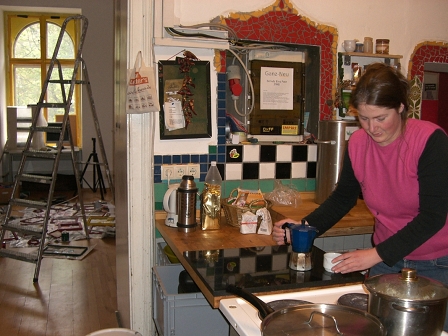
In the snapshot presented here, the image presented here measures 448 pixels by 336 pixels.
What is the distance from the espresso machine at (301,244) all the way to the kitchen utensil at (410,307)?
51 centimetres

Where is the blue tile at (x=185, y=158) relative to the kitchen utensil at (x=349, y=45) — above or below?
below

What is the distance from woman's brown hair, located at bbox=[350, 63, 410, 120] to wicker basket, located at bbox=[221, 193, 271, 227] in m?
0.93

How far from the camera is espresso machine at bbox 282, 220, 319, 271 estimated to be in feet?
5.28

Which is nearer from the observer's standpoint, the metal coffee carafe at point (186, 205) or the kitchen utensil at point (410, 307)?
the kitchen utensil at point (410, 307)

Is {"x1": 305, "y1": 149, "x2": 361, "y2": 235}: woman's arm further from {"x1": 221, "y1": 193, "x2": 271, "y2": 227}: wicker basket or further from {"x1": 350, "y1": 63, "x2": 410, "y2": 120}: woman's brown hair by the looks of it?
{"x1": 221, "y1": 193, "x2": 271, "y2": 227}: wicker basket

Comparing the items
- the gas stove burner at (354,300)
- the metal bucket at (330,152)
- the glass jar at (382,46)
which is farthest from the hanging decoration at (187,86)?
the gas stove burner at (354,300)

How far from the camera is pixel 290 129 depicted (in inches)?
114

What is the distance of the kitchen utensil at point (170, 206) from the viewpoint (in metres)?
2.35

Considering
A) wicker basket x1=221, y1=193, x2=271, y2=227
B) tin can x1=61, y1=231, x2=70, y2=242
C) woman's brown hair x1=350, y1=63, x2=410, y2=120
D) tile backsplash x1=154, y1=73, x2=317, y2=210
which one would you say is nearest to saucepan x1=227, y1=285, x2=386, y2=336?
woman's brown hair x1=350, y1=63, x2=410, y2=120

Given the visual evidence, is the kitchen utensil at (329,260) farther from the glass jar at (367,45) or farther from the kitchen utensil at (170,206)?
the glass jar at (367,45)

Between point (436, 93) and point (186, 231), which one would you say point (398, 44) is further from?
point (186, 231)

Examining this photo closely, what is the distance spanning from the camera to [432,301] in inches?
38.9

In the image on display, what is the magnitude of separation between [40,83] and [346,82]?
659 cm

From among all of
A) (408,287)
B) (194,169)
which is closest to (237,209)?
(194,169)
